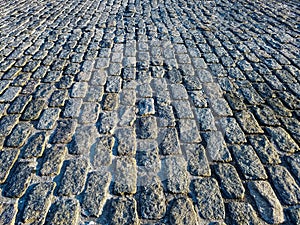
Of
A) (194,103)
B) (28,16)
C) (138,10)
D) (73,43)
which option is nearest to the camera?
(194,103)

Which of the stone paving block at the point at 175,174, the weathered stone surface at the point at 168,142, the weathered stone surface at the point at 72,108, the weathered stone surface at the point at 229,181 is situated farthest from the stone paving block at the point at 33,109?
the weathered stone surface at the point at 229,181

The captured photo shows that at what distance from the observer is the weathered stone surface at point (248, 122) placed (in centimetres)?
266

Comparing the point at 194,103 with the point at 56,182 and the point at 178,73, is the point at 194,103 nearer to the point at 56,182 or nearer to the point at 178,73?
the point at 178,73

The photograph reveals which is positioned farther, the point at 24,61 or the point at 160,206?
the point at 24,61

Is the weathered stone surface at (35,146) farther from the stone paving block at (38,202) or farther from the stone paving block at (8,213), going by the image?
the stone paving block at (8,213)

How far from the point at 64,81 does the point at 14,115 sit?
0.85m

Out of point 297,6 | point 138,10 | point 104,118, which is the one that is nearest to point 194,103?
point 104,118

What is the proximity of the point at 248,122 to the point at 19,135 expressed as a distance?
8.21 feet

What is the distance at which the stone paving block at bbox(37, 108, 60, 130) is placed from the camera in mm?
2686

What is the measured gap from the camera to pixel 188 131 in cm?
264

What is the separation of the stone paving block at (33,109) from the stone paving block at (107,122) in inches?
29.3

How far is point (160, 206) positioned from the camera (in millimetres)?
1952

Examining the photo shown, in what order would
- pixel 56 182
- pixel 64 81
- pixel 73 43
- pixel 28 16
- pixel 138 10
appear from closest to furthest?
pixel 56 182, pixel 64 81, pixel 73 43, pixel 28 16, pixel 138 10

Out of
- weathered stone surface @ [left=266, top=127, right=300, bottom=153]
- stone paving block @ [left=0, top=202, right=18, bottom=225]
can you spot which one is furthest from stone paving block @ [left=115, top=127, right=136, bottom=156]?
weathered stone surface @ [left=266, top=127, right=300, bottom=153]
